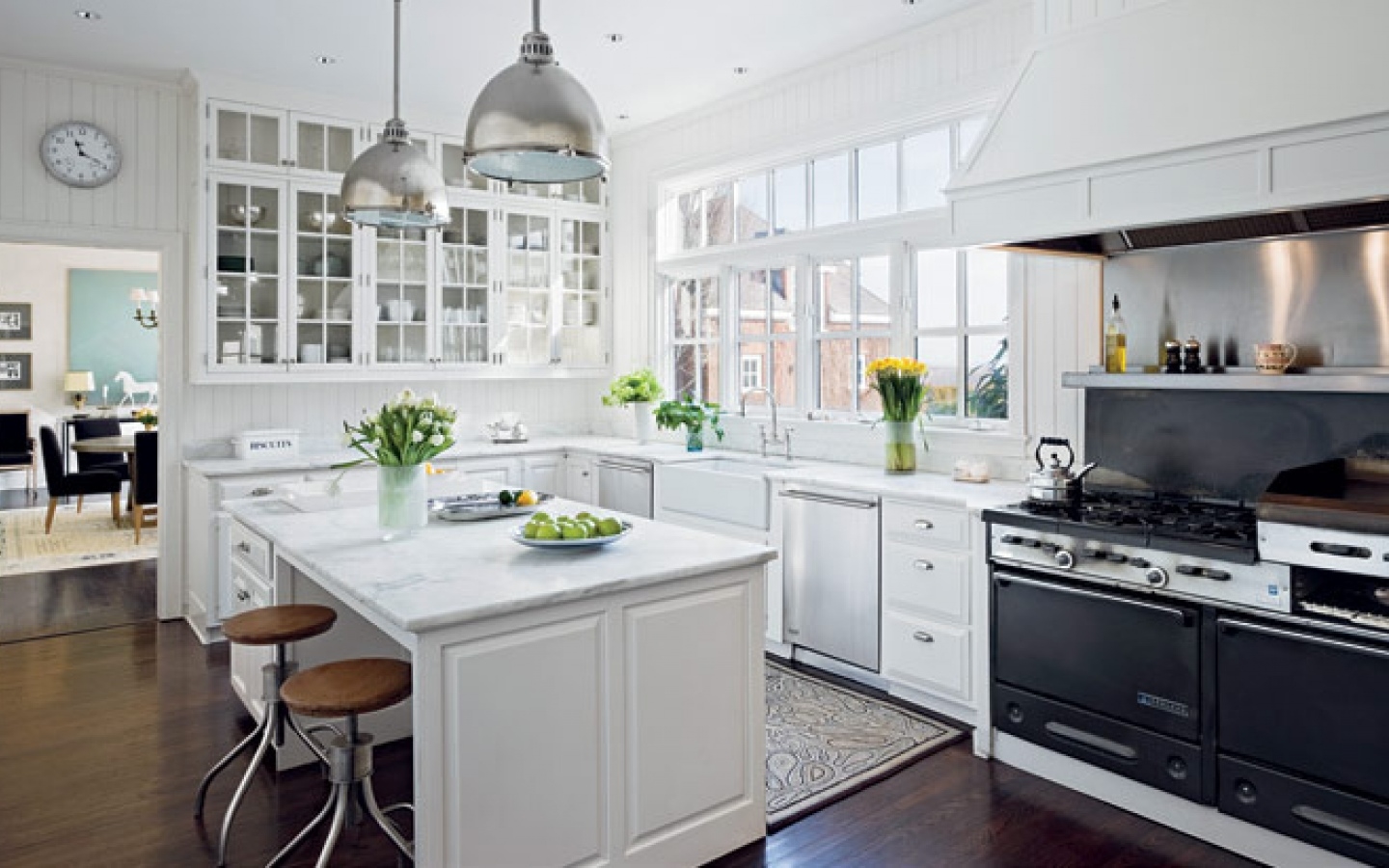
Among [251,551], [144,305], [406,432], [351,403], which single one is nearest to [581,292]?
[351,403]

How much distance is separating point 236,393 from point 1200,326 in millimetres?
5143

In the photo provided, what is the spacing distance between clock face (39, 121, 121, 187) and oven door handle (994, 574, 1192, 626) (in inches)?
206

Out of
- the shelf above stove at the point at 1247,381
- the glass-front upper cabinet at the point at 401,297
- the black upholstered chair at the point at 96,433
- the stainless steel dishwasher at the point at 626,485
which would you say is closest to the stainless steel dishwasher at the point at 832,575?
the shelf above stove at the point at 1247,381

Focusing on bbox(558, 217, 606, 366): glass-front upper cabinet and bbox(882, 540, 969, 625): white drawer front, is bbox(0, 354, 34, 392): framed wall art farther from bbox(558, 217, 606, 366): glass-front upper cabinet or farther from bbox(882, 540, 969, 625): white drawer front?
bbox(882, 540, 969, 625): white drawer front

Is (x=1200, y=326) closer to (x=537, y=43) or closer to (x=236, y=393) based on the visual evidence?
(x=537, y=43)

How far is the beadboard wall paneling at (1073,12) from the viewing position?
3.17 metres

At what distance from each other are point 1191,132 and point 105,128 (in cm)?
550

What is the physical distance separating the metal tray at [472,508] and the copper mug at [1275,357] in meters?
2.61

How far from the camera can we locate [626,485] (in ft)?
18.3

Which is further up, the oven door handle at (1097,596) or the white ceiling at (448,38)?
the white ceiling at (448,38)

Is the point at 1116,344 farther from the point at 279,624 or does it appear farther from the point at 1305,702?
the point at 279,624

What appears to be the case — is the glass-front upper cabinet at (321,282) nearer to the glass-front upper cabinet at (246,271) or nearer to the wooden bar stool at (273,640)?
the glass-front upper cabinet at (246,271)

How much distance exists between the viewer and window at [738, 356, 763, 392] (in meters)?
5.68

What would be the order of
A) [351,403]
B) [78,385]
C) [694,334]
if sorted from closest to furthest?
[351,403]
[694,334]
[78,385]
